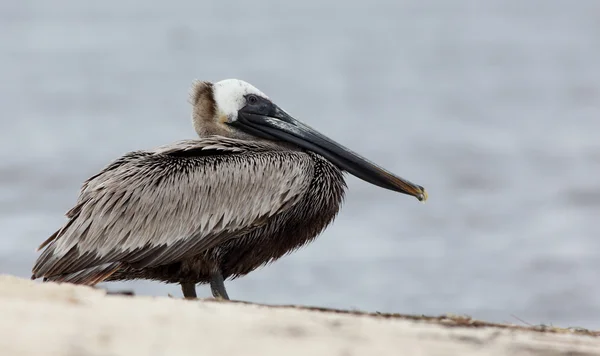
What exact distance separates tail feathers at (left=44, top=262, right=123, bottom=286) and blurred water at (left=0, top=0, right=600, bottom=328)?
5.20 metres

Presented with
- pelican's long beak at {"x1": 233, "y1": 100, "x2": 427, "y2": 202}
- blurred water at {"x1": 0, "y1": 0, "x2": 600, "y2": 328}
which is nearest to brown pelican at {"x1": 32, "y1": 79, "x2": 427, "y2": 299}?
pelican's long beak at {"x1": 233, "y1": 100, "x2": 427, "y2": 202}

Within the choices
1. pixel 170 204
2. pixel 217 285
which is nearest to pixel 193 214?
pixel 170 204

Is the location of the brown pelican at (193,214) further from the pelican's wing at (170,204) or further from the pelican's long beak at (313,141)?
the pelican's long beak at (313,141)

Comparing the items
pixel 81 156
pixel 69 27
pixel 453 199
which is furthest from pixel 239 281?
pixel 69 27

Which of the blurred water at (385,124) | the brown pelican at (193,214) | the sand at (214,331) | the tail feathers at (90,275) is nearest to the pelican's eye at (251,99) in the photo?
the brown pelican at (193,214)

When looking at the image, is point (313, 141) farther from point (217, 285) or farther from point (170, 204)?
point (217, 285)

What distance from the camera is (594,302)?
13.3m

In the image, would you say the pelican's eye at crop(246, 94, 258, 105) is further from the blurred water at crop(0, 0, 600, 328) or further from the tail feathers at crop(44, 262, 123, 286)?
the blurred water at crop(0, 0, 600, 328)

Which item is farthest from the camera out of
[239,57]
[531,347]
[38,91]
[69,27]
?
[69,27]

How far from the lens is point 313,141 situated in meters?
8.41

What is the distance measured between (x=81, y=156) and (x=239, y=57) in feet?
48.6

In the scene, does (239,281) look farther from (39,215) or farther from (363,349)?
(363,349)

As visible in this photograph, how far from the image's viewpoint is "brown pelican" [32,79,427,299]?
7.38 meters

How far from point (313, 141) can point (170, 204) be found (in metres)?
1.26
